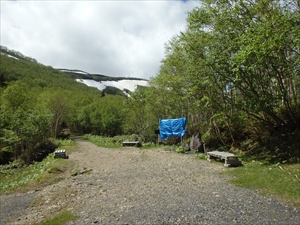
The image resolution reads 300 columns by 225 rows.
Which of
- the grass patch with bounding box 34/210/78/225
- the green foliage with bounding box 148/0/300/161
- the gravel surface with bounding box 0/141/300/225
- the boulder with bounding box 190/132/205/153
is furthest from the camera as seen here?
the boulder with bounding box 190/132/205/153

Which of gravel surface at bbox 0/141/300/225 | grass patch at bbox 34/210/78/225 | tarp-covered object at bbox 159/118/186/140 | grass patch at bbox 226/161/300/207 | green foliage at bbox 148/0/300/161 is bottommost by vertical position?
grass patch at bbox 34/210/78/225

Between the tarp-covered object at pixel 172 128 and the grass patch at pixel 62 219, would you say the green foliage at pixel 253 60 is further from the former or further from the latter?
the grass patch at pixel 62 219

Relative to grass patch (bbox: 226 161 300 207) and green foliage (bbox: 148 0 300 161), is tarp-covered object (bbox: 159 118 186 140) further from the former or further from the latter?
grass patch (bbox: 226 161 300 207)

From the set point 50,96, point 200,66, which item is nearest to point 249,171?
point 200,66

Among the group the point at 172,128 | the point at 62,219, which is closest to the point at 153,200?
the point at 62,219

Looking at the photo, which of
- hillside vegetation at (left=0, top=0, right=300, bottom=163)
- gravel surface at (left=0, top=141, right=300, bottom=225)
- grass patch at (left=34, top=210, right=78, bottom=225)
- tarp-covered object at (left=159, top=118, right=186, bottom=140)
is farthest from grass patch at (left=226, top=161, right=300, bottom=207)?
tarp-covered object at (left=159, top=118, right=186, bottom=140)

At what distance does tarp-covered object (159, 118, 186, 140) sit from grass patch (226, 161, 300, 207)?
9.01 meters

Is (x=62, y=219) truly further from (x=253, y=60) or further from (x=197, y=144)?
(x=197, y=144)

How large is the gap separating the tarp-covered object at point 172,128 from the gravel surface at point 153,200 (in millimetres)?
7681

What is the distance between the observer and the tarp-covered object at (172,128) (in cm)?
1942

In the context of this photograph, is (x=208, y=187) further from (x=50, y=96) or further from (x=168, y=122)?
(x=50, y=96)

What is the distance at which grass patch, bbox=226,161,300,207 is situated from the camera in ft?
21.9

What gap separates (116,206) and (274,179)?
561cm

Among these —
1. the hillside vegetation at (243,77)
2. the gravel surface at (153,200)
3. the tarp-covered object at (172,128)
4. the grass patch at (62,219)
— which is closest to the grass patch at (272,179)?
the gravel surface at (153,200)
